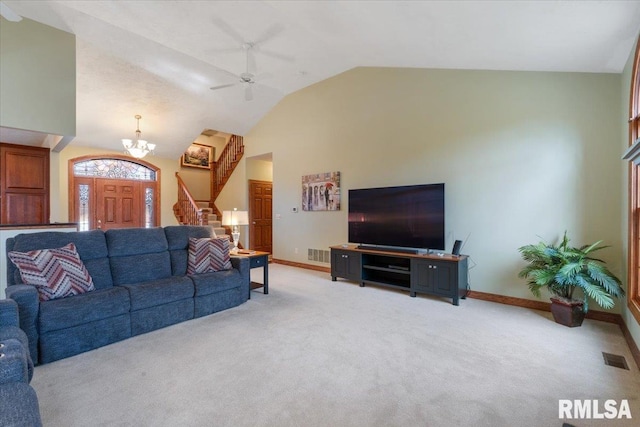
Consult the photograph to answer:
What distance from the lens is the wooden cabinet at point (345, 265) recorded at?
497 centimetres

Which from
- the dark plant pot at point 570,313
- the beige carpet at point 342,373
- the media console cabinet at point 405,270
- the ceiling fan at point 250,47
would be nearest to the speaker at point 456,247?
the media console cabinet at point 405,270

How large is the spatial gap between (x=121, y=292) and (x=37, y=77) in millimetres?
3823

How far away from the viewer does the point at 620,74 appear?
10.6ft

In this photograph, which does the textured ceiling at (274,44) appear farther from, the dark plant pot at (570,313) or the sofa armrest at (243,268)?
the sofa armrest at (243,268)

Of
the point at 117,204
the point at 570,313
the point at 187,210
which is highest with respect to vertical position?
the point at 117,204

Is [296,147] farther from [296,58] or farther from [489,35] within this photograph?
[489,35]

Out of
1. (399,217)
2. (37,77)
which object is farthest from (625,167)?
(37,77)

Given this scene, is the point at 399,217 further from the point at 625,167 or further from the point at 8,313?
the point at 8,313

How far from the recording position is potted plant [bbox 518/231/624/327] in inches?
116

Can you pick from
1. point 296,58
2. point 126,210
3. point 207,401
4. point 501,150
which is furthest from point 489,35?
point 126,210

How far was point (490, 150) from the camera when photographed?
4078 millimetres

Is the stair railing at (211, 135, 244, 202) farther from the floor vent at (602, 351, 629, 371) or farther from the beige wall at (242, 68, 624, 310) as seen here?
the floor vent at (602, 351, 629, 371)

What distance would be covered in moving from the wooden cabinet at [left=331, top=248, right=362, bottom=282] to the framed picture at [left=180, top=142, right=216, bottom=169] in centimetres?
568

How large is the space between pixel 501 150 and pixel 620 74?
51.6 inches
